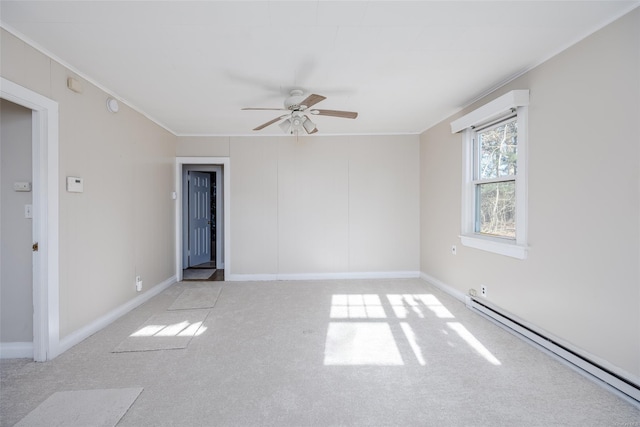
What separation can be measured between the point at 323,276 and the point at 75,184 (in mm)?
3402

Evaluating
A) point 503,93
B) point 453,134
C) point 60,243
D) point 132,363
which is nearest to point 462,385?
point 132,363

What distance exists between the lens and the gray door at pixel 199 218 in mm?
5684

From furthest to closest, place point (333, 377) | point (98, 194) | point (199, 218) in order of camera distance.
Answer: point (199, 218) < point (98, 194) < point (333, 377)

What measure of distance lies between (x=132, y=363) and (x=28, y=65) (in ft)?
7.81

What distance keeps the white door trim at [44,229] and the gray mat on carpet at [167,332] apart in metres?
0.52

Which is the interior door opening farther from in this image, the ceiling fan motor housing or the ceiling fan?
the ceiling fan motor housing

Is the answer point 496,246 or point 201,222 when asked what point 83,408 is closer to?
point 496,246

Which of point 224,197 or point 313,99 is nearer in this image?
point 313,99

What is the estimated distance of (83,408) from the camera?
167cm

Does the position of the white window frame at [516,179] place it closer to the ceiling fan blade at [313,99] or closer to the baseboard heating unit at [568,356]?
the baseboard heating unit at [568,356]

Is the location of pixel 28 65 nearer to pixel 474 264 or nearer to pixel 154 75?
pixel 154 75

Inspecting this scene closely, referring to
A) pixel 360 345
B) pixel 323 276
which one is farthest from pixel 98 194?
pixel 323 276

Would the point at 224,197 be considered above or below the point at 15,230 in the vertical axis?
above

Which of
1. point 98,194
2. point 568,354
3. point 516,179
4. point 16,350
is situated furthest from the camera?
point 98,194
